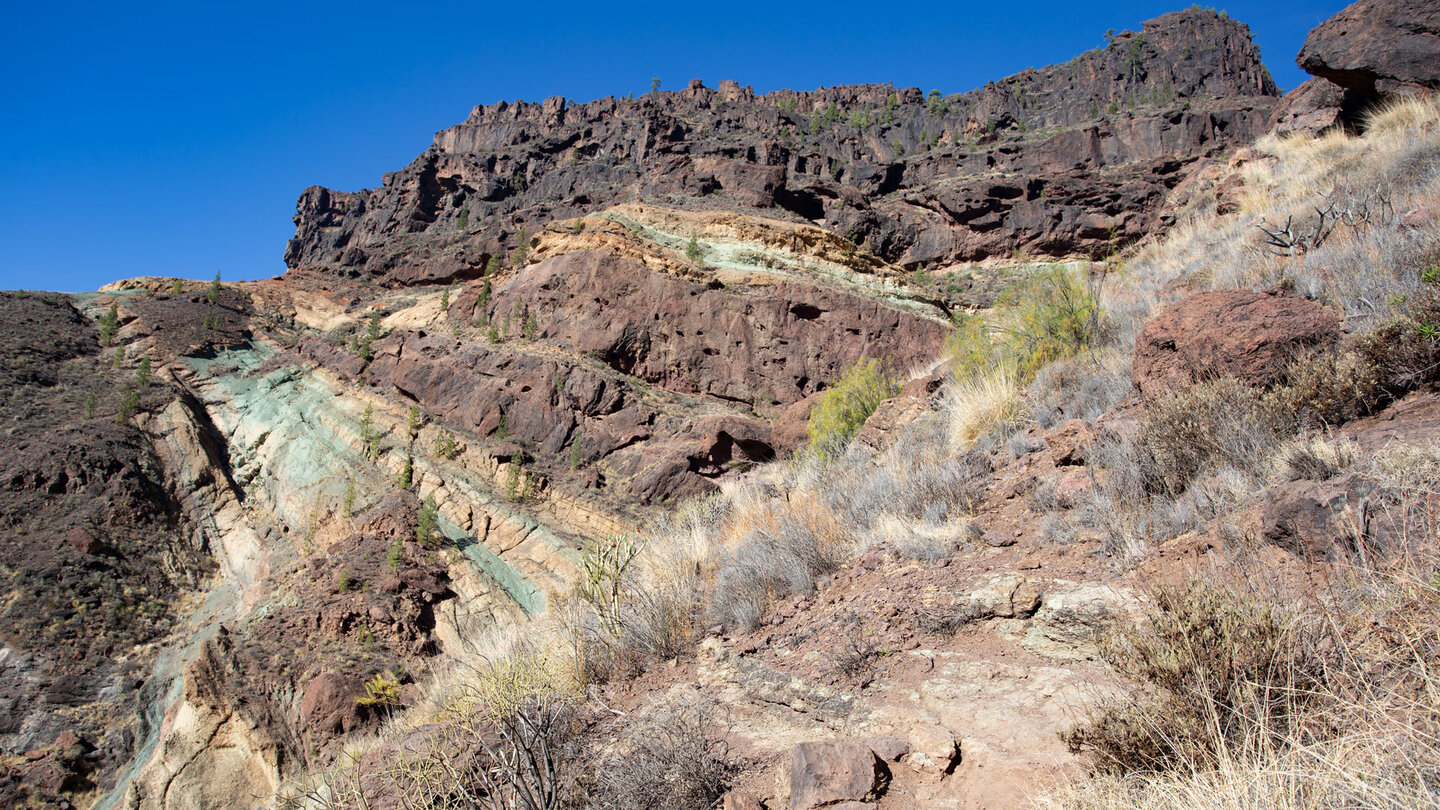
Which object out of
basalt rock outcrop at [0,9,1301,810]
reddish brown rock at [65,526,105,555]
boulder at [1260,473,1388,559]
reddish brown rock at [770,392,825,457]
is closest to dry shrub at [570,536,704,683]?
basalt rock outcrop at [0,9,1301,810]

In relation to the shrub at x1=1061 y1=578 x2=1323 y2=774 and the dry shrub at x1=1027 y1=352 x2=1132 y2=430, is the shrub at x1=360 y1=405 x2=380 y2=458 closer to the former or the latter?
the dry shrub at x1=1027 y1=352 x2=1132 y2=430

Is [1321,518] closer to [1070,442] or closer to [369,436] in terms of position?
[1070,442]

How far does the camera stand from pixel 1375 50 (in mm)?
10141

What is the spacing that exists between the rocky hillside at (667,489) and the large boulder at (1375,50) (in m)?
0.13

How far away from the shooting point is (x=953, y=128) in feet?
193

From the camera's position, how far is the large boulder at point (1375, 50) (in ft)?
32.1

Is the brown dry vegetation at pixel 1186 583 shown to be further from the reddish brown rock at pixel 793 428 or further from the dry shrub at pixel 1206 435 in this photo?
the reddish brown rock at pixel 793 428

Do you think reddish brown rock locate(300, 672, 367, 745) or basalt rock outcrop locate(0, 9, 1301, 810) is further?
basalt rock outcrop locate(0, 9, 1301, 810)

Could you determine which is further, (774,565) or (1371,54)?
(1371,54)

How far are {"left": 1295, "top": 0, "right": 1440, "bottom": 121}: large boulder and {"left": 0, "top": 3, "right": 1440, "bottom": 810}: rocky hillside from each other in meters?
0.13

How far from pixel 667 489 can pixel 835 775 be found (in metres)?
13.5

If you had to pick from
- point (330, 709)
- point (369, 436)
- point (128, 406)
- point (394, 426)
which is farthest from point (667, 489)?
point (128, 406)

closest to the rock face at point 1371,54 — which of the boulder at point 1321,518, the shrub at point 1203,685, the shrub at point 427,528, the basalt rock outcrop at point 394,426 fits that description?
the basalt rock outcrop at point 394,426

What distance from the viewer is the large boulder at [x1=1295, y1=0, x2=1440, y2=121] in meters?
9.77
